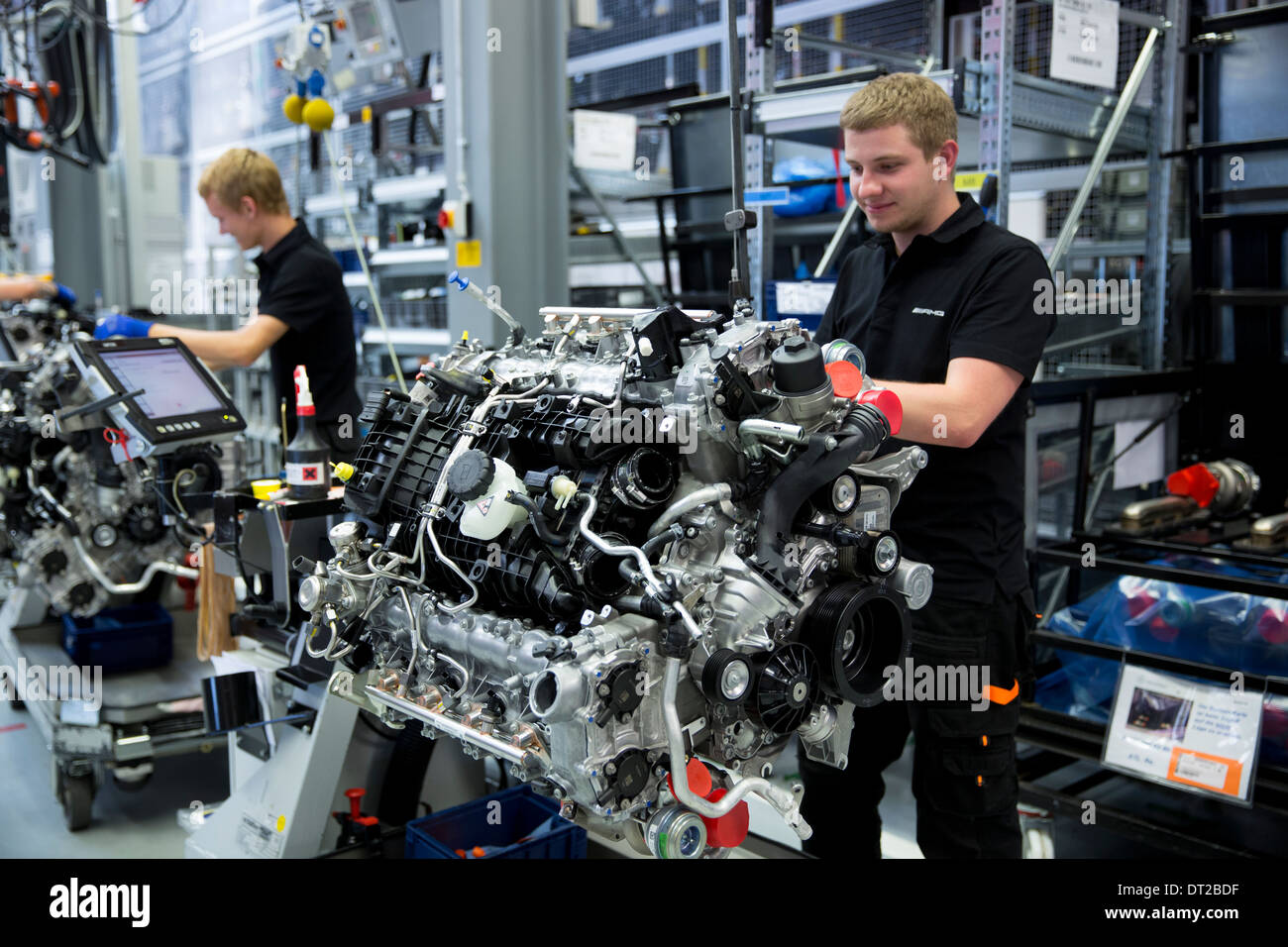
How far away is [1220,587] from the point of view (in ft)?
8.80

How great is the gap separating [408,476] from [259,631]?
1306 millimetres

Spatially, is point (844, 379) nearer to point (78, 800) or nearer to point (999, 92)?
point (999, 92)

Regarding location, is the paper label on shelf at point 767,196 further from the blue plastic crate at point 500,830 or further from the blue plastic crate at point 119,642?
the blue plastic crate at point 119,642

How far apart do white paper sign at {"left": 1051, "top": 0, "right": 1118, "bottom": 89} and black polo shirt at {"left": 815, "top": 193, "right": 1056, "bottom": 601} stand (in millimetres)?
1294

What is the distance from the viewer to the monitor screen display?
262 cm

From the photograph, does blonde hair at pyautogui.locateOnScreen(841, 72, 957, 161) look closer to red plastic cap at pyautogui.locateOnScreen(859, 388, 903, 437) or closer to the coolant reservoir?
red plastic cap at pyautogui.locateOnScreen(859, 388, 903, 437)

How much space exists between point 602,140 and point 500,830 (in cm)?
266

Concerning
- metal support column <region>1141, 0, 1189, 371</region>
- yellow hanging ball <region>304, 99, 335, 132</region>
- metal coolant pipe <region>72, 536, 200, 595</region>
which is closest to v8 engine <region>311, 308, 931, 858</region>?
metal coolant pipe <region>72, 536, 200, 595</region>

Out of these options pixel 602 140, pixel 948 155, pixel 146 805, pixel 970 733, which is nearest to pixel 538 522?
pixel 970 733

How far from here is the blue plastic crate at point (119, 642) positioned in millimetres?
3504

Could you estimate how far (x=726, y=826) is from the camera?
1.55 m

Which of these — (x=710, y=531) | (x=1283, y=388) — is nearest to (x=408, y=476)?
(x=710, y=531)

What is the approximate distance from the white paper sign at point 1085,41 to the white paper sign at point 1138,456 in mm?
1019
